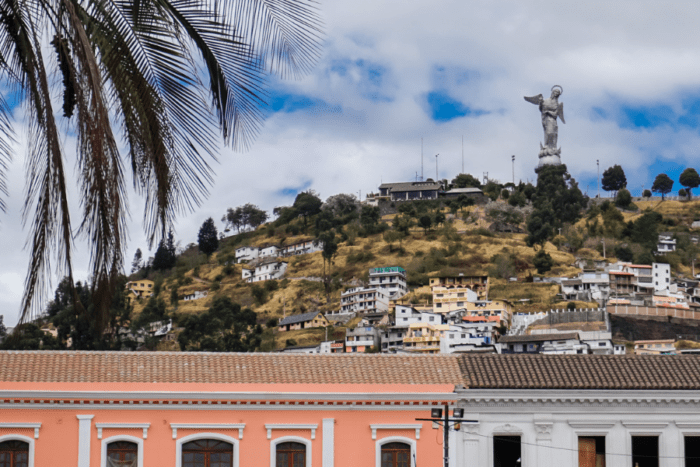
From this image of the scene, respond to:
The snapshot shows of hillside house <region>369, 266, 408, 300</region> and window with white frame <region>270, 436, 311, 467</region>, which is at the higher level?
hillside house <region>369, 266, 408, 300</region>

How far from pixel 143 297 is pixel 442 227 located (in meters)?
42.6

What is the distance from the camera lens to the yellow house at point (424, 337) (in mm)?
98750

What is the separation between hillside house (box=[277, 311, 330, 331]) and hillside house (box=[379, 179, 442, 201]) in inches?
2014

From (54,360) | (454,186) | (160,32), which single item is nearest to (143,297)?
Result: (454,186)

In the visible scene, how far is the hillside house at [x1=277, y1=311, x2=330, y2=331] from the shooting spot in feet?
373

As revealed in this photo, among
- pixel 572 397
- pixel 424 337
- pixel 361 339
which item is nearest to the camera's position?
pixel 572 397

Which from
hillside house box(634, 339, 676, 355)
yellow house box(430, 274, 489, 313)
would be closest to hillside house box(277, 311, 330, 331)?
yellow house box(430, 274, 489, 313)

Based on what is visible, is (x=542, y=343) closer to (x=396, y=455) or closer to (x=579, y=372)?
(x=579, y=372)

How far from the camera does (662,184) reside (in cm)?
16375

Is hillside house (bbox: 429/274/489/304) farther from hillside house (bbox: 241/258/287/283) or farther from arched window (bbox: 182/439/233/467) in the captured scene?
arched window (bbox: 182/439/233/467)

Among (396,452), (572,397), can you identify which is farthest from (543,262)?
(396,452)

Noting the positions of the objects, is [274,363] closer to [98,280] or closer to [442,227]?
[98,280]

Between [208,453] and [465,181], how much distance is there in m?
146

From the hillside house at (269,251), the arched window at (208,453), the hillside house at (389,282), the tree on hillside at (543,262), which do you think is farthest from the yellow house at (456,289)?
the arched window at (208,453)
